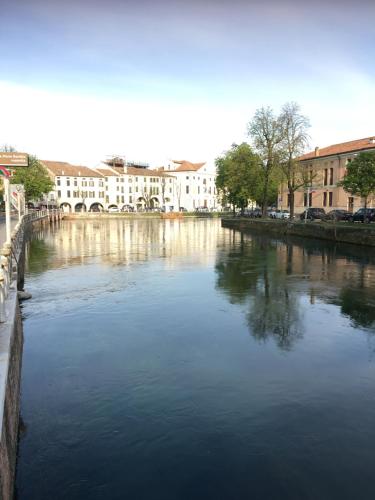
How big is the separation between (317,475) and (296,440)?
850 mm

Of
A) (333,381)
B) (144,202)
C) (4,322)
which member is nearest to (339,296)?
(333,381)

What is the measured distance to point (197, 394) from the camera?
340 inches

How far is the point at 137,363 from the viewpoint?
33.6ft

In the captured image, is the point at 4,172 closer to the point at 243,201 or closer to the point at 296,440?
the point at 296,440

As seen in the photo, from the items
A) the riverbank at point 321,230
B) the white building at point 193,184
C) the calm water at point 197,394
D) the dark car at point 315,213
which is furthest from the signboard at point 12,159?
the white building at point 193,184

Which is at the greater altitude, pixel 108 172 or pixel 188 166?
pixel 188 166

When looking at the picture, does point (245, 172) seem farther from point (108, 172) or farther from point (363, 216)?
point (108, 172)

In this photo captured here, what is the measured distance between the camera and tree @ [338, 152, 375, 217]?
115 feet

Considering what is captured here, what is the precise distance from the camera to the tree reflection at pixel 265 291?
42.2 feet

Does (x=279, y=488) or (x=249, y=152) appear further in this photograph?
(x=249, y=152)

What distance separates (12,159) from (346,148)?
5659cm

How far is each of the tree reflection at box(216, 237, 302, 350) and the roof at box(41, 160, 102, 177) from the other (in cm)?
8049

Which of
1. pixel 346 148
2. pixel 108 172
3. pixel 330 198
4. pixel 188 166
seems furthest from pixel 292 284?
pixel 188 166

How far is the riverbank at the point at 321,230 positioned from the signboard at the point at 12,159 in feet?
91.4
